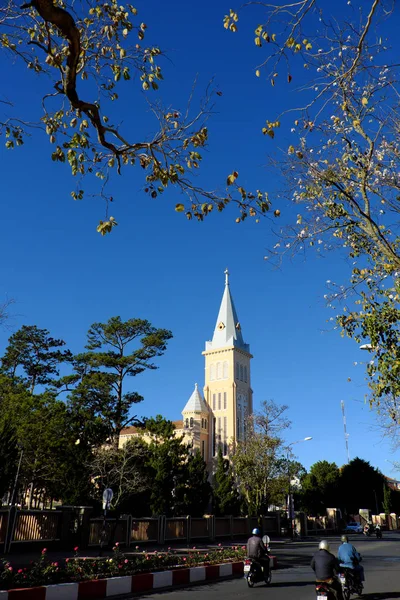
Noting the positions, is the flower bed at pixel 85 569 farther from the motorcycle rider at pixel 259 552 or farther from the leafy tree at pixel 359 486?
the leafy tree at pixel 359 486

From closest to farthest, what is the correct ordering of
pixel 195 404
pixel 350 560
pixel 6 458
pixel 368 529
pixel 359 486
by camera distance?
pixel 350 560, pixel 6 458, pixel 368 529, pixel 359 486, pixel 195 404

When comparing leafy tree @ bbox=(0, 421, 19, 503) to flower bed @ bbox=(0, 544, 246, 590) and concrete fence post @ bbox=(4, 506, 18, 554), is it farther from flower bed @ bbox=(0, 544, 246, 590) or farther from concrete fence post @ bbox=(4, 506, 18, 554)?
flower bed @ bbox=(0, 544, 246, 590)

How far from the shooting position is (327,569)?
8.30 m

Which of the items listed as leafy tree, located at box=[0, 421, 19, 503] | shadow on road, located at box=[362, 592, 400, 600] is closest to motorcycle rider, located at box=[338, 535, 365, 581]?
shadow on road, located at box=[362, 592, 400, 600]

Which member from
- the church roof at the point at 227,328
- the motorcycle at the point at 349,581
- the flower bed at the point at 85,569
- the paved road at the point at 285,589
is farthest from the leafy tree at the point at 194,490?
the church roof at the point at 227,328

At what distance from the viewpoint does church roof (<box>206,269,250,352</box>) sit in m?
91.4

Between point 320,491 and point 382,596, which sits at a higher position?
point 320,491

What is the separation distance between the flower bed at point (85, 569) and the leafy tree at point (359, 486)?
57382 millimetres

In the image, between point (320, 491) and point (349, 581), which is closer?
point (349, 581)

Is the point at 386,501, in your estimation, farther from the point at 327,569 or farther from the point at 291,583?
the point at 327,569

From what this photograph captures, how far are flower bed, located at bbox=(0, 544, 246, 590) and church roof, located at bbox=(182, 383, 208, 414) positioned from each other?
65735mm

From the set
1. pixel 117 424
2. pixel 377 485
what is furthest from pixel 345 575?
pixel 377 485

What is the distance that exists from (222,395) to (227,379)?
289 cm

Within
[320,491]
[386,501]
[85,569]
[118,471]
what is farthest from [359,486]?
[85,569]
